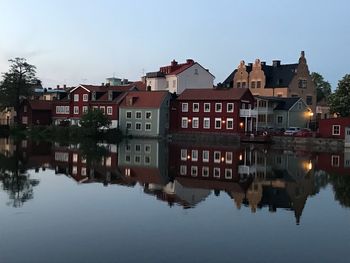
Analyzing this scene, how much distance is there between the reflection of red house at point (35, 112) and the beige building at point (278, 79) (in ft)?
115

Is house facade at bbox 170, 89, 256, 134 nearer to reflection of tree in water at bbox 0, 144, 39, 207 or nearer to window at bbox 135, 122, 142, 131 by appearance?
window at bbox 135, 122, 142, 131

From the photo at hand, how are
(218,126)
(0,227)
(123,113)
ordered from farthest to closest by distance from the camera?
(123,113), (218,126), (0,227)

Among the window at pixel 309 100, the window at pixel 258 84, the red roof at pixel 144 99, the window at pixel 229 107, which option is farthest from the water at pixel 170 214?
the window at pixel 309 100

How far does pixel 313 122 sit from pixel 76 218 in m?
69.8

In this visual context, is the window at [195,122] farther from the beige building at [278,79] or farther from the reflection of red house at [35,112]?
the reflection of red house at [35,112]

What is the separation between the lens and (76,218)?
1658cm

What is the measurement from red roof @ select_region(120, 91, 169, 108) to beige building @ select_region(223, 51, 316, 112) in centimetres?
2147

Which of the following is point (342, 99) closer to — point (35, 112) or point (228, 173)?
point (228, 173)

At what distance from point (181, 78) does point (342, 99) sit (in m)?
28.1

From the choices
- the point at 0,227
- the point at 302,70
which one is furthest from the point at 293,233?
the point at 302,70

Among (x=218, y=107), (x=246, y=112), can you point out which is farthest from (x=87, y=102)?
(x=246, y=112)

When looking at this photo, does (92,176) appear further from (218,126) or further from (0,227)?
(218,126)

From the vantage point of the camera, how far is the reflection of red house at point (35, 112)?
8681 centimetres

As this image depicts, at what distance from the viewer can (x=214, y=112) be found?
69938 mm
